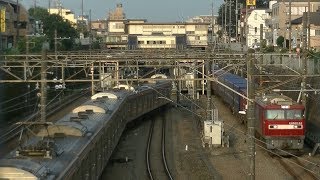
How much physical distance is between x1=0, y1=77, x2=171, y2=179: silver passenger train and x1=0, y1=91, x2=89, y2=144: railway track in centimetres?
218

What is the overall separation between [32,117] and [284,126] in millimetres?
8751

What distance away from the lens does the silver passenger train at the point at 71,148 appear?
8.74 meters

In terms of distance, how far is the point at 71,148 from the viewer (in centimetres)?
1138

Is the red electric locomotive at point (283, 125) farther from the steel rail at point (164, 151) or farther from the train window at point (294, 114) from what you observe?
the steel rail at point (164, 151)

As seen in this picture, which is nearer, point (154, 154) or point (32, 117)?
point (32, 117)

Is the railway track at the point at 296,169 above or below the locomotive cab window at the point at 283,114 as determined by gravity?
below

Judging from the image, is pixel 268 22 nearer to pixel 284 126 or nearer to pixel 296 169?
pixel 284 126

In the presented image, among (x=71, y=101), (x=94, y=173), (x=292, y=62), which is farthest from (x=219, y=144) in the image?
(x=71, y=101)

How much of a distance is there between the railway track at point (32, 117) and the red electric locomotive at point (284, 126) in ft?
26.9

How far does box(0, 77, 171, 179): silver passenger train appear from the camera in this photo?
874 centimetres

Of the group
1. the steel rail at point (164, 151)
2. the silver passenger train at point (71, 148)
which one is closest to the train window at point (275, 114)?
the steel rail at point (164, 151)

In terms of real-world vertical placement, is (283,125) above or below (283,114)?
below

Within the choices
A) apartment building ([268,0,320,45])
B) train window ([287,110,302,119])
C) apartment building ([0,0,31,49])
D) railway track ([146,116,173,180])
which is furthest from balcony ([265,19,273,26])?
train window ([287,110,302,119])

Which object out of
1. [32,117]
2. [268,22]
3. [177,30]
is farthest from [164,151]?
[268,22]
